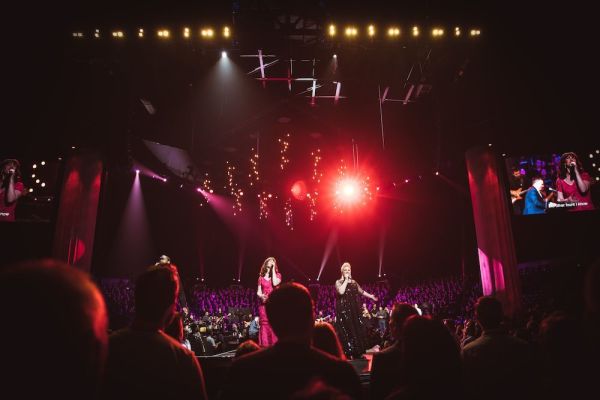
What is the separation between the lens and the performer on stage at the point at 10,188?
349 inches

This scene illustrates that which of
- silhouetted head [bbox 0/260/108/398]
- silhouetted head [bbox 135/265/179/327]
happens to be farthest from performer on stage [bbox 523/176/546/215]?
silhouetted head [bbox 0/260/108/398]

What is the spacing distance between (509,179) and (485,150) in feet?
3.25

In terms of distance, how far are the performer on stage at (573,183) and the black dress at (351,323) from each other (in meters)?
5.88

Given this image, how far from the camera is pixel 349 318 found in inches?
300

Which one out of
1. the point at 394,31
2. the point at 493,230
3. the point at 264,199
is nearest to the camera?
the point at 394,31

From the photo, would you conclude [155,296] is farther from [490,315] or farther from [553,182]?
[553,182]

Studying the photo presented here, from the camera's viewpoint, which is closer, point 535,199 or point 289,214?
point 535,199

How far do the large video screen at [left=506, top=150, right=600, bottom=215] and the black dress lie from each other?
485 centimetres

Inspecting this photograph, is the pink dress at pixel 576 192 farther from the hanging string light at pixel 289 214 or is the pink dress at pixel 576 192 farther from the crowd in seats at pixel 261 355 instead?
the hanging string light at pixel 289 214

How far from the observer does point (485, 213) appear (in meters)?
9.13

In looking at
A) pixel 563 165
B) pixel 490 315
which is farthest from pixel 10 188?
pixel 563 165

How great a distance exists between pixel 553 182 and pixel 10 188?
13607mm

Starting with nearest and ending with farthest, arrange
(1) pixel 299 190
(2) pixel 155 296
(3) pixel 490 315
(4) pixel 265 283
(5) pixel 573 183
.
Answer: (2) pixel 155 296
(3) pixel 490 315
(4) pixel 265 283
(5) pixel 573 183
(1) pixel 299 190

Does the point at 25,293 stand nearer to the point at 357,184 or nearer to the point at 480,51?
the point at 480,51
